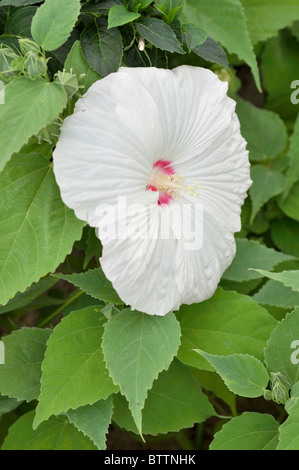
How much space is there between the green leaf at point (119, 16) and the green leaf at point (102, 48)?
0.03 metres

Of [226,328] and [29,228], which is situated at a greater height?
[29,228]

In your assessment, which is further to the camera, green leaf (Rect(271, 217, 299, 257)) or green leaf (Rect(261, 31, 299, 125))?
green leaf (Rect(261, 31, 299, 125))

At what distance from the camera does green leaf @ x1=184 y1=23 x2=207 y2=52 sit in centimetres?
87

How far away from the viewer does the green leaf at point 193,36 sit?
874mm

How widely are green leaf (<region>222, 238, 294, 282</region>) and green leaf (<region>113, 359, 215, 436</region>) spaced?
0.18m

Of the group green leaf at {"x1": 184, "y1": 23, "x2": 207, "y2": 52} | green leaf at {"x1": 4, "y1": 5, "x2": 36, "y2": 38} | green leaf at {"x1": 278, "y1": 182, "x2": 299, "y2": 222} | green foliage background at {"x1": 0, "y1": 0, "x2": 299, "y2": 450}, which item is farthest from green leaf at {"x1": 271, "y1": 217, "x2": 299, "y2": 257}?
green leaf at {"x1": 4, "y1": 5, "x2": 36, "y2": 38}

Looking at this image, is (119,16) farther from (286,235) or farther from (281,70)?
(281,70)

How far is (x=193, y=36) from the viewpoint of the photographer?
0.88 meters

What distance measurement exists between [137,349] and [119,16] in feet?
1.49

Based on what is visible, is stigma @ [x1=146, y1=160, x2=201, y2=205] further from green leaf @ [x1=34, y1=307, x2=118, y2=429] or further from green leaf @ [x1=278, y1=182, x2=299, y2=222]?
green leaf @ [x1=278, y1=182, x2=299, y2=222]

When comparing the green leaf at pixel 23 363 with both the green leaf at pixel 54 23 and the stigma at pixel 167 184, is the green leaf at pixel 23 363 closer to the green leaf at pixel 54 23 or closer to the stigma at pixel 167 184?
the stigma at pixel 167 184

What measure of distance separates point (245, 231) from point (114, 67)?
1.74 feet

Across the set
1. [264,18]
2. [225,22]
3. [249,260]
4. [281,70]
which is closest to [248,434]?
[249,260]
